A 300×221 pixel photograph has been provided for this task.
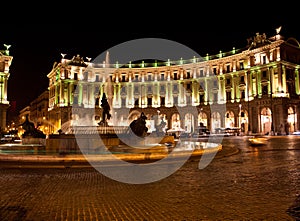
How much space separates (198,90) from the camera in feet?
239

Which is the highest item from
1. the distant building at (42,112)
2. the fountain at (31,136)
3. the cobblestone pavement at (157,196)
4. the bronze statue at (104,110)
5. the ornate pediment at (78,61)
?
the ornate pediment at (78,61)

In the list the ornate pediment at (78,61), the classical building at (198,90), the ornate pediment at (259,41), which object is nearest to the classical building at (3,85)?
the classical building at (198,90)

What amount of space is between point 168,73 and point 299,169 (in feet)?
216

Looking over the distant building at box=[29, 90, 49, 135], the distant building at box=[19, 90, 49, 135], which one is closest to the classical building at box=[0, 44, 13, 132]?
the distant building at box=[19, 90, 49, 135]

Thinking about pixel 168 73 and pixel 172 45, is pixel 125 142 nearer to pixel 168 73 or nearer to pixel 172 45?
pixel 168 73

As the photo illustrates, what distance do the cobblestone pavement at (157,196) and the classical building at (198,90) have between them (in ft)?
161

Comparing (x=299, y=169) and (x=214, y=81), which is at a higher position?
(x=214, y=81)

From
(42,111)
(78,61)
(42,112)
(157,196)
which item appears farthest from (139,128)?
(42,112)

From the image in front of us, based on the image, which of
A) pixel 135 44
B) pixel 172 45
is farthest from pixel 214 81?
pixel 135 44

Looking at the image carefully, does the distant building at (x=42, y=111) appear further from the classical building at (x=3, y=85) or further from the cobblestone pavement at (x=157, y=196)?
the cobblestone pavement at (x=157, y=196)

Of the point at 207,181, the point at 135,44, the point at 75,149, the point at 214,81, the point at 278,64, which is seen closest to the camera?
the point at 207,181

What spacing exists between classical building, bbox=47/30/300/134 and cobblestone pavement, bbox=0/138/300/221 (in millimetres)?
49133

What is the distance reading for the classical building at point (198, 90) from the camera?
57594mm

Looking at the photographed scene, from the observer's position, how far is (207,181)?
32.2 feet
